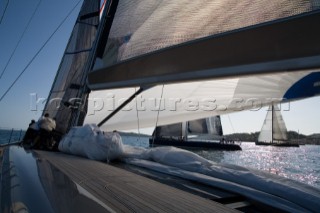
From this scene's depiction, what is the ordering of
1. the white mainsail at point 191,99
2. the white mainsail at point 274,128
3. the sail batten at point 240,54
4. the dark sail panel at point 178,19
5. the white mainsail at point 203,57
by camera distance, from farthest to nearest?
the white mainsail at point 274,128, the white mainsail at point 191,99, the dark sail panel at point 178,19, the white mainsail at point 203,57, the sail batten at point 240,54

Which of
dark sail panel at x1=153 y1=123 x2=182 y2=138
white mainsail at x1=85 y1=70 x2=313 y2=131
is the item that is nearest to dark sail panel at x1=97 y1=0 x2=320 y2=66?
white mainsail at x1=85 y1=70 x2=313 y2=131

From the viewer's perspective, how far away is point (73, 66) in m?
5.33

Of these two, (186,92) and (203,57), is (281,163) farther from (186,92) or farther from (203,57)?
(203,57)

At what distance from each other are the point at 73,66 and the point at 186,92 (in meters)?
2.84

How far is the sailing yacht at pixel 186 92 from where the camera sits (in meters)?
1.26

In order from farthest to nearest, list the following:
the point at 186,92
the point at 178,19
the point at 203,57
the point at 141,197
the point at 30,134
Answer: the point at 30,134 < the point at 186,92 < the point at 178,19 < the point at 203,57 < the point at 141,197

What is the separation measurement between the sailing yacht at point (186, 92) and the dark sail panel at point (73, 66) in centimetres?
119

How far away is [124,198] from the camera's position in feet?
4.11

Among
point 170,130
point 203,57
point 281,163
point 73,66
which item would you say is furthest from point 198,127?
point 203,57

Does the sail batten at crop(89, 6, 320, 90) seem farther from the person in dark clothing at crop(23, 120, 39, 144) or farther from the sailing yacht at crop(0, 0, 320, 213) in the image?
the person in dark clothing at crop(23, 120, 39, 144)

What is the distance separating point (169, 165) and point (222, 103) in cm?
128

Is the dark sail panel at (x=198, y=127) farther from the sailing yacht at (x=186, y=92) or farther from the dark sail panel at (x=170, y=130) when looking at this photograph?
the sailing yacht at (x=186, y=92)

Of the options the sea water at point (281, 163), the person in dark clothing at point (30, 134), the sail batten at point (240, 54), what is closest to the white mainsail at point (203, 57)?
the sail batten at point (240, 54)

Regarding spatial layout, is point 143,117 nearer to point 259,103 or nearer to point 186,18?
point 259,103
